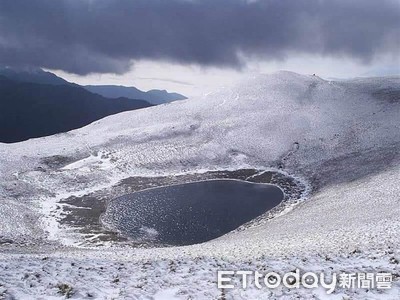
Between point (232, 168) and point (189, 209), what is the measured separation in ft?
67.9

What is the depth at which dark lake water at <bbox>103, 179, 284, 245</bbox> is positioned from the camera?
40381 millimetres

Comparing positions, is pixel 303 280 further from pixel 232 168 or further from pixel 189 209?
pixel 232 168

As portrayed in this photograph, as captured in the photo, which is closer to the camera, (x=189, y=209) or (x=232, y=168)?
(x=189, y=209)

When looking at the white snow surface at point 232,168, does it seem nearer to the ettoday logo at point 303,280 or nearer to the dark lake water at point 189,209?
the ettoday logo at point 303,280

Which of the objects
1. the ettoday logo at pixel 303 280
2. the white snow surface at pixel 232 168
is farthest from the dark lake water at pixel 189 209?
the ettoday logo at pixel 303 280

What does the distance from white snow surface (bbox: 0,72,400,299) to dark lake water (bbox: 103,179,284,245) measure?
501 cm

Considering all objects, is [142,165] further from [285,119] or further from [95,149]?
[285,119]

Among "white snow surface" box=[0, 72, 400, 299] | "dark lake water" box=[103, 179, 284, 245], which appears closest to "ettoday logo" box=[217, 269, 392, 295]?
"white snow surface" box=[0, 72, 400, 299]

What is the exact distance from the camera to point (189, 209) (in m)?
47.1

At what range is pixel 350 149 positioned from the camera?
6444 cm

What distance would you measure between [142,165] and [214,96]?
1575 inches

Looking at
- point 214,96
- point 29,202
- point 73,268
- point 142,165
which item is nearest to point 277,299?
point 73,268

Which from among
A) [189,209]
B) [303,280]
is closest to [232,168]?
[189,209]

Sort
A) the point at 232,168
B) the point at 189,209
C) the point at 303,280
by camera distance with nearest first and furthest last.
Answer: the point at 303,280
the point at 189,209
the point at 232,168
